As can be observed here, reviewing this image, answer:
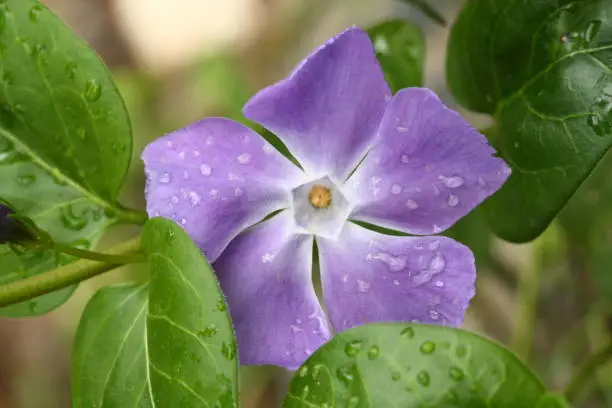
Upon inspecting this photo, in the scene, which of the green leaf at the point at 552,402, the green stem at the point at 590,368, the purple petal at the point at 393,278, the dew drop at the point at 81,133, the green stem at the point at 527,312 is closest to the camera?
the green leaf at the point at 552,402

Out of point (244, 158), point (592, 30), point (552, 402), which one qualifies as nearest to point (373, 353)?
point (552, 402)

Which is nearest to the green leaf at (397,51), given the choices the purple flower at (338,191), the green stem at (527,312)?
the purple flower at (338,191)

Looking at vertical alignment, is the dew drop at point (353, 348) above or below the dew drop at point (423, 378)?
above

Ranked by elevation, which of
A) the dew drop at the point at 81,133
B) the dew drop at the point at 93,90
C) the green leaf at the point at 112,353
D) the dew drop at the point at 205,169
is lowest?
the green leaf at the point at 112,353

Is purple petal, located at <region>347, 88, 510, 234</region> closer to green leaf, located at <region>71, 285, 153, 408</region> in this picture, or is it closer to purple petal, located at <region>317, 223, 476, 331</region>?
purple petal, located at <region>317, 223, 476, 331</region>

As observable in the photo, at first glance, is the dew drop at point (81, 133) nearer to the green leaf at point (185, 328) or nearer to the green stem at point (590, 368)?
the green leaf at point (185, 328)

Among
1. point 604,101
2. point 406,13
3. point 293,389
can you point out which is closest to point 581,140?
point 604,101

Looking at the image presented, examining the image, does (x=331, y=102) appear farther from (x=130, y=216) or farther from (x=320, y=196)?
(x=130, y=216)
